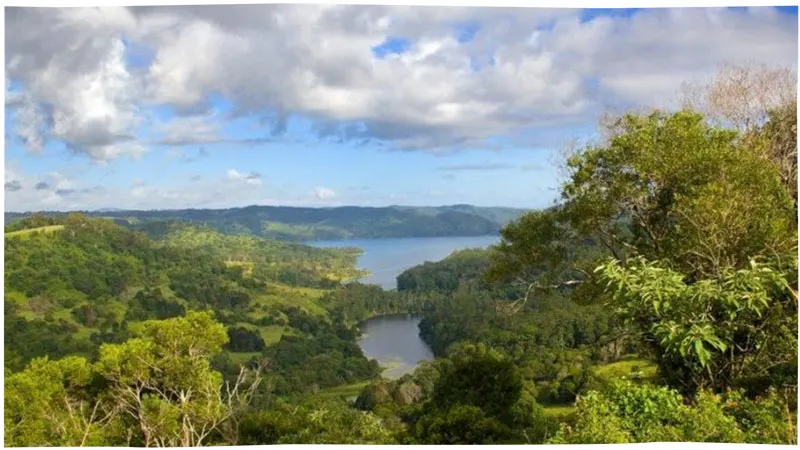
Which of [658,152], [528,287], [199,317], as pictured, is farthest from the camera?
[199,317]

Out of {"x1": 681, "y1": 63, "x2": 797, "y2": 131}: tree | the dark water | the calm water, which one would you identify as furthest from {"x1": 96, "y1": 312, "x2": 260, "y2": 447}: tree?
the calm water

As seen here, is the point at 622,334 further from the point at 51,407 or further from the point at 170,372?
the point at 51,407

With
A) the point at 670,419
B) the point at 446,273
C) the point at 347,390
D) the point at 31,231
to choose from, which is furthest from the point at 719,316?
the point at 446,273

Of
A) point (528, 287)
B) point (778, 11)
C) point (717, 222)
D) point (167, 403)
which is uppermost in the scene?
point (778, 11)

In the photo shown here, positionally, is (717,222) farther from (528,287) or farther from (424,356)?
(424,356)

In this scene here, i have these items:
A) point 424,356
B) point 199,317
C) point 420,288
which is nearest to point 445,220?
point 420,288

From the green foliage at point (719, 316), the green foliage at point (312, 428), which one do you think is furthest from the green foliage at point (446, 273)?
the green foliage at point (719, 316)
